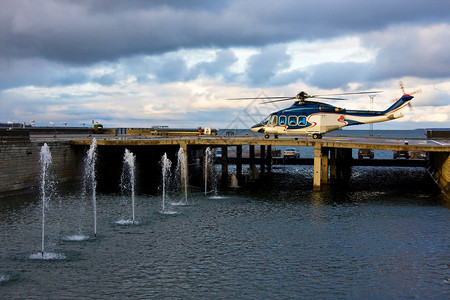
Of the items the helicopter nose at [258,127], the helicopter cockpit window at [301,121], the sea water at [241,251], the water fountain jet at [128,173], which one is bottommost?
the sea water at [241,251]

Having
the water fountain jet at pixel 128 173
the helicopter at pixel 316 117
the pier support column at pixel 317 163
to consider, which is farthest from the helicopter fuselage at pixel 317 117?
the water fountain jet at pixel 128 173

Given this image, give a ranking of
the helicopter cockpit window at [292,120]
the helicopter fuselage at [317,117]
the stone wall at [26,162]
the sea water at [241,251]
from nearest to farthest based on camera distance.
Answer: the sea water at [241,251] < the stone wall at [26,162] < the helicopter fuselage at [317,117] < the helicopter cockpit window at [292,120]

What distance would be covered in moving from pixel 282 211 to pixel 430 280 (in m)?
16.9

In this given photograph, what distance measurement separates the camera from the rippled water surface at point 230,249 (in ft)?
66.5

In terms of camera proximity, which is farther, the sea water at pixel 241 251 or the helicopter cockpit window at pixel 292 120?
the helicopter cockpit window at pixel 292 120

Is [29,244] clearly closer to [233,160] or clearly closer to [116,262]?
[116,262]

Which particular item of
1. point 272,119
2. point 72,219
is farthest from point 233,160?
point 72,219

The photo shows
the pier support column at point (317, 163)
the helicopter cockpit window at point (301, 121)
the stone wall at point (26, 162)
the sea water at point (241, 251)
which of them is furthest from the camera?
the helicopter cockpit window at point (301, 121)

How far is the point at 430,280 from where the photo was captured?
21.2 meters

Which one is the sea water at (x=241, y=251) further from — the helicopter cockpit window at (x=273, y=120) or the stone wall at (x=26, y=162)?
the helicopter cockpit window at (x=273, y=120)

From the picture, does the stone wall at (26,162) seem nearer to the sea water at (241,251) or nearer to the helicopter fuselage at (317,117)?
the sea water at (241,251)

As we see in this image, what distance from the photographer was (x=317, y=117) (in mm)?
53594

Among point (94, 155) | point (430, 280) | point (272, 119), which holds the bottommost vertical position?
point (430, 280)

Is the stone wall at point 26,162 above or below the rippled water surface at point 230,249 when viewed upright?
above
